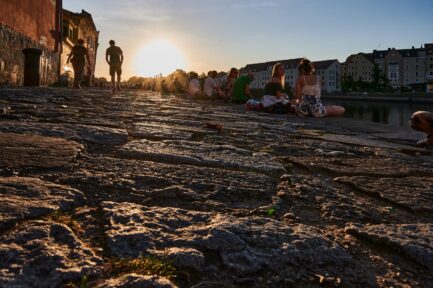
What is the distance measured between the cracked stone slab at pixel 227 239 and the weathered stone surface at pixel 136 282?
11 centimetres

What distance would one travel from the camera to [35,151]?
1.80 m

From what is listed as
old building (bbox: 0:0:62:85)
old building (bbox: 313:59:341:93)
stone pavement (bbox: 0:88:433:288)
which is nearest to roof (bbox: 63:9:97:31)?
old building (bbox: 0:0:62:85)

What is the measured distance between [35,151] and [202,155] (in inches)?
34.0

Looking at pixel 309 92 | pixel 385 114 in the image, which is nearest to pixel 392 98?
pixel 385 114

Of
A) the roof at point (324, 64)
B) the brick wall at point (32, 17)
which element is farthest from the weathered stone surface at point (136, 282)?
the roof at point (324, 64)

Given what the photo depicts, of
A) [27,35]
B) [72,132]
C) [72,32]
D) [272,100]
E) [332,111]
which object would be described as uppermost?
[72,32]

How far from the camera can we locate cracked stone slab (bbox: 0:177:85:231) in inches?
41.3

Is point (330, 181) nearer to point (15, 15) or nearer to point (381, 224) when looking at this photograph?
point (381, 224)

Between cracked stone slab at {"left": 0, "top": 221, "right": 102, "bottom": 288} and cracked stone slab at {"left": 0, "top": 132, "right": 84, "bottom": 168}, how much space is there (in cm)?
68

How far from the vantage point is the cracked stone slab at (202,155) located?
6.54 feet

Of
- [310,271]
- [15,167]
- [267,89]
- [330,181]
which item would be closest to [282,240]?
[310,271]

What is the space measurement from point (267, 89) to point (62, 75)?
12.6m

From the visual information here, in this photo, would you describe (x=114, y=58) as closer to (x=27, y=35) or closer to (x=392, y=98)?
(x=27, y=35)

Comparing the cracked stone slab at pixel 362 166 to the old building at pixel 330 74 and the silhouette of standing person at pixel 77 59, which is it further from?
the old building at pixel 330 74
